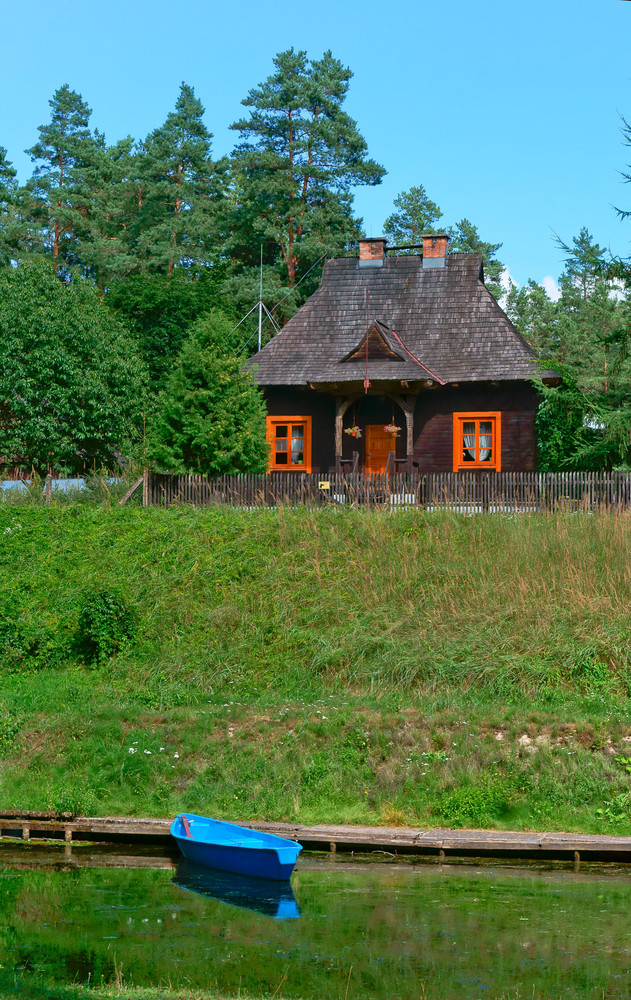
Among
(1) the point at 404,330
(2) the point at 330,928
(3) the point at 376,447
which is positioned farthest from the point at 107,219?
(2) the point at 330,928

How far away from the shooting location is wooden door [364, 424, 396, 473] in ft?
115

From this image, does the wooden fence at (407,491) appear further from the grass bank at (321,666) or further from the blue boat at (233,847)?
the blue boat at (233,847)

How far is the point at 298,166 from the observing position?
180 feet

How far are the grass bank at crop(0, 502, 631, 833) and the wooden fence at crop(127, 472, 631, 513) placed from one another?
1.56m

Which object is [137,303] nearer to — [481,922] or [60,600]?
[60,600]

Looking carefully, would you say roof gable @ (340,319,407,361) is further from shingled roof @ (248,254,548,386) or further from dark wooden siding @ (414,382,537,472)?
dark wooden siding @ (414,382,537,472)

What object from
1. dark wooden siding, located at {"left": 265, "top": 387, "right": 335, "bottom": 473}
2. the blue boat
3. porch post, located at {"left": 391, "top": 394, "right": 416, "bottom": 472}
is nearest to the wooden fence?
porch post, located at {"left": 391, "top": 394, "right": 416, "bottom": 472}

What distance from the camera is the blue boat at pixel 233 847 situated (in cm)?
1152

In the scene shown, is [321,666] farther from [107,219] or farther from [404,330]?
[107,219]

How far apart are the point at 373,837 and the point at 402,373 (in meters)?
21.1

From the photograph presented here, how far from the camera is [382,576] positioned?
768 inches

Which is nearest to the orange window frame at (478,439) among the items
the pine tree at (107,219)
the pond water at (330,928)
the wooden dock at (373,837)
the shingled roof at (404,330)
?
the shingled roof at (404,330)

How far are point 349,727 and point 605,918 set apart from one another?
5.37m

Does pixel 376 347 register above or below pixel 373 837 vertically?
above
